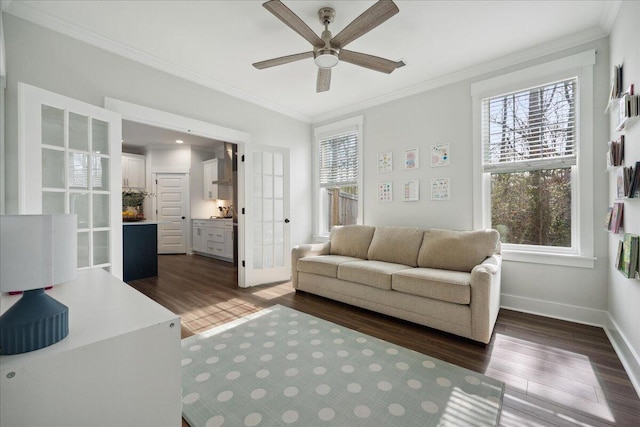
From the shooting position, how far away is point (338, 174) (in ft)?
15.5

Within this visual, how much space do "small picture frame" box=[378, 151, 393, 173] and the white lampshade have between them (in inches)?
144

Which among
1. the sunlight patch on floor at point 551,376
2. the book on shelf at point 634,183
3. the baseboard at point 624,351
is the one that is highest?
the book on shelf at point 634,183

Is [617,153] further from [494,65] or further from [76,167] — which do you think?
[76,167]

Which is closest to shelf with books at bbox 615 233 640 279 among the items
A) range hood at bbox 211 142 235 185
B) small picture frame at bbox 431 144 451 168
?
small picture frame at bbox 431 144 451 168

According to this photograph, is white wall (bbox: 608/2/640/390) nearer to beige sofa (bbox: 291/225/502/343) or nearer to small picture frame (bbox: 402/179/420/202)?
beige sofa (bbox: 291/225/502/343)

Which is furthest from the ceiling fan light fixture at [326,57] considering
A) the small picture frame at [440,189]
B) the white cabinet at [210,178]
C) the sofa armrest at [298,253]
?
the white cabinet at [210,178]

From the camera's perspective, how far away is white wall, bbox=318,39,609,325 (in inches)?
103

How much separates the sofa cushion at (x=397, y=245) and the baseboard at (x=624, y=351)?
164 centimetres

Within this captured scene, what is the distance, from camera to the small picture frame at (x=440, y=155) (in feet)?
11.3

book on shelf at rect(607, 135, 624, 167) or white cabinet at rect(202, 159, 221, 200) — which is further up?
white cabinet at rect(202, 159, 221, 200)

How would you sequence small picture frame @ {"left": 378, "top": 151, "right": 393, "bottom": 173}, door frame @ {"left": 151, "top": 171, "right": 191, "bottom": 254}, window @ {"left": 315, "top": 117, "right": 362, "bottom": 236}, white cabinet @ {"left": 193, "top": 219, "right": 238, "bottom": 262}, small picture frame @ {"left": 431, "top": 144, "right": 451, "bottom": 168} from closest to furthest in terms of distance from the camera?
small picture frame @ {"left": 431, "top": 144, "right": 451, "bottom": 168}, small picture frame @ {"left": 378, "top": 151, "right": 393, "bottom": 173}, window @ {"left": 315, "top": 117, "right": 362, "bottom": 236}, white cabinet @ {"left": 193, "top": 219, "right": 238, "bottom": 262}, door frame @ {"left": 151, "top": 171, "right": 191, "bottom": 254}

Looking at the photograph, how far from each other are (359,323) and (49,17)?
3854 millimetres

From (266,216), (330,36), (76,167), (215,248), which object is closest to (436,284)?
(330,36)

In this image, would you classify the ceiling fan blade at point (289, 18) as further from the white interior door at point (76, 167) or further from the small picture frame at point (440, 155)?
the small picture frame at point (440, 155)
